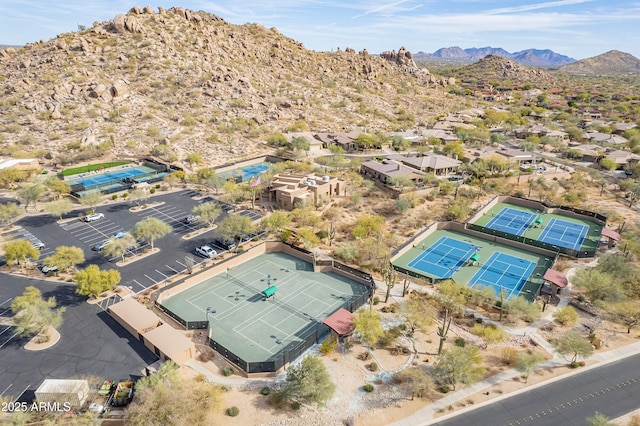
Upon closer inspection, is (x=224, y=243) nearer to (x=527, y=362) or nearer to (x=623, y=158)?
(x=527, y=362)

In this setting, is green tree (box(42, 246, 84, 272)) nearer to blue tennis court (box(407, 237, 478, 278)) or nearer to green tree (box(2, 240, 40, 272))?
green tree (box(2, 240, 40, 272))

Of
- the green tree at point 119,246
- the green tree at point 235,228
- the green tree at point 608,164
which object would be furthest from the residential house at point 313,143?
the green tree at point 608,164

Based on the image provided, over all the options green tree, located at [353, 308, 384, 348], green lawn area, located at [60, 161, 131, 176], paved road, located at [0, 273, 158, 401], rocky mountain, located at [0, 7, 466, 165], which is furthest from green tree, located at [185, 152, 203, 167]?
green tree, located at [353, 308, 384, 348]

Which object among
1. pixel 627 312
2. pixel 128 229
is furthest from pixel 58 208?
pixel 627 312

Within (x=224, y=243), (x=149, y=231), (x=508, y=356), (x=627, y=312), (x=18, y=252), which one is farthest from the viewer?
(x=224, y=243)

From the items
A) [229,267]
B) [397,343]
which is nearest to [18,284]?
[229,267]
